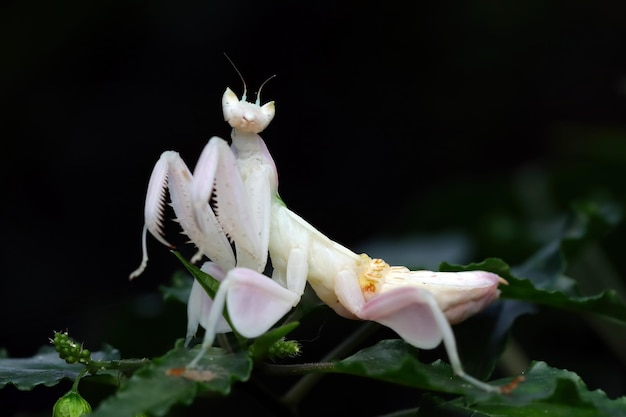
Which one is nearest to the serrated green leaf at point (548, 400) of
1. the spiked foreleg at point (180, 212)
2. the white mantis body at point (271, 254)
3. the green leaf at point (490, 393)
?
the green leaf at point (490, 393)

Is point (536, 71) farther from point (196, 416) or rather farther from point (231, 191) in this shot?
point (231, 191)

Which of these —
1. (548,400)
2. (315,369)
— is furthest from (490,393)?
(315,369)

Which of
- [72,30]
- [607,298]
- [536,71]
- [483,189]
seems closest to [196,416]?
[607,298]

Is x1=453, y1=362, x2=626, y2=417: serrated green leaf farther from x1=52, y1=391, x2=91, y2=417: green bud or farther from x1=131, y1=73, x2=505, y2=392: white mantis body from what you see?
x1=52, y1=391, x2=91, y2=417: green bud

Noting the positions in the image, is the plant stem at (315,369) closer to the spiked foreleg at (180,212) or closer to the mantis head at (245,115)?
the spiked foreleg at (180,212)

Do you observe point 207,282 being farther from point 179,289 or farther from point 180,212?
point 179,289
